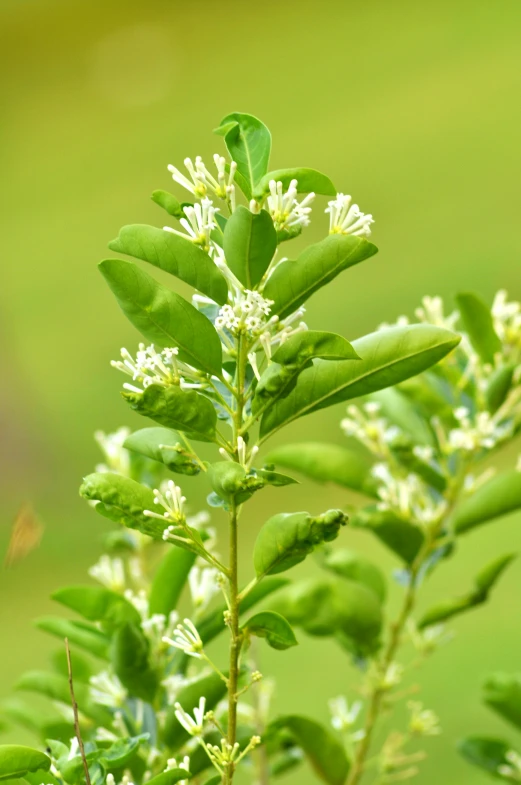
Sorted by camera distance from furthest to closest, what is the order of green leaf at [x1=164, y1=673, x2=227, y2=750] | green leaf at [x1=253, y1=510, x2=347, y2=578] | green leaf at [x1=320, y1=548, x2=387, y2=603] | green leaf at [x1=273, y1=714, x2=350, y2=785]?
1. green leaf at [x1=320, y1=548, x2=387, y2=603]
2. green leaf at [x1=273, y1=714, x2=350, y2=785]
3. green leaf at [x1=164, y1=673, x2=227, y2=750]
4. green leaf at [x1=253, y1=510, x2=347, y2=578]

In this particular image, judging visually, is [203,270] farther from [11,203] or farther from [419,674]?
[11,203]

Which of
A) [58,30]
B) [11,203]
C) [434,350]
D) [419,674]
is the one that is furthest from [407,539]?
[58,30]

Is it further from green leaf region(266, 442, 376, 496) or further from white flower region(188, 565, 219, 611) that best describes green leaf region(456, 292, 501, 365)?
white flower region(188, 565, 219, 611)

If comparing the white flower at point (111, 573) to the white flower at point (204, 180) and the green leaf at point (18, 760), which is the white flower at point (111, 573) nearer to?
the green leaf at point (18, 760)

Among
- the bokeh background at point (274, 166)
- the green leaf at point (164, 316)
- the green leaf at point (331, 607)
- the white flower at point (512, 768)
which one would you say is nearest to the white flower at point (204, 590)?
the green leaf at point (331, 607)

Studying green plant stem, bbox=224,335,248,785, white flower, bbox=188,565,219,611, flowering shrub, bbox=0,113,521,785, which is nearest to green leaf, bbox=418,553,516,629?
flowering shrub, bbox=0,113,521,785

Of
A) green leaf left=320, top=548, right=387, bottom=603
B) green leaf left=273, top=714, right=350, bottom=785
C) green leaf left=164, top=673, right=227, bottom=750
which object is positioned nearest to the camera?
green leaf left=164, top=673, right=227, bottom=750
